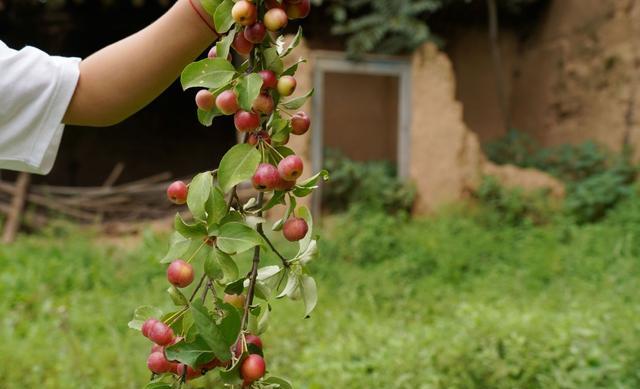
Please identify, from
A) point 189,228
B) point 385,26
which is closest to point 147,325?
point 189,228

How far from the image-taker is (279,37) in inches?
38.1

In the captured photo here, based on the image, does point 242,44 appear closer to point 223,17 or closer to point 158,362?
point 223,17

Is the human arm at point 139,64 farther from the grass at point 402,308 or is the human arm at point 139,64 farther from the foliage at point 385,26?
the foliage at point 385,26

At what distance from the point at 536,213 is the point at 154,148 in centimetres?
579

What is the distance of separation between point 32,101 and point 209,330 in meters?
0.40

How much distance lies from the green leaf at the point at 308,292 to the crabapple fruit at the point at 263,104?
0.73ft

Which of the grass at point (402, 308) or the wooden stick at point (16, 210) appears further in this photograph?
the wooden stick at point (16, 210)

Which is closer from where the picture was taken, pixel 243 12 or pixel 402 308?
pixel 243 12

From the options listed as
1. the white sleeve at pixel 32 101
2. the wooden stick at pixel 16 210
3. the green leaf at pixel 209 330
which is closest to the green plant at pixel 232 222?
the green leaf at pixel 209 330

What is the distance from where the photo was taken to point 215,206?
87 centimetres

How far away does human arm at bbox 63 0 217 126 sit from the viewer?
0.97 meters

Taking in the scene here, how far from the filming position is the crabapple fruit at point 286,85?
0.90 m

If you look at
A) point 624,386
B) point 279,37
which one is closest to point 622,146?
point 624,386

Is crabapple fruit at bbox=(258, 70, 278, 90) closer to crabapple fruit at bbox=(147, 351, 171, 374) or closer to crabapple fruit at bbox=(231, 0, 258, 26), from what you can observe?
crabapple fruit at bbox=(231, 0, 258, 26)
